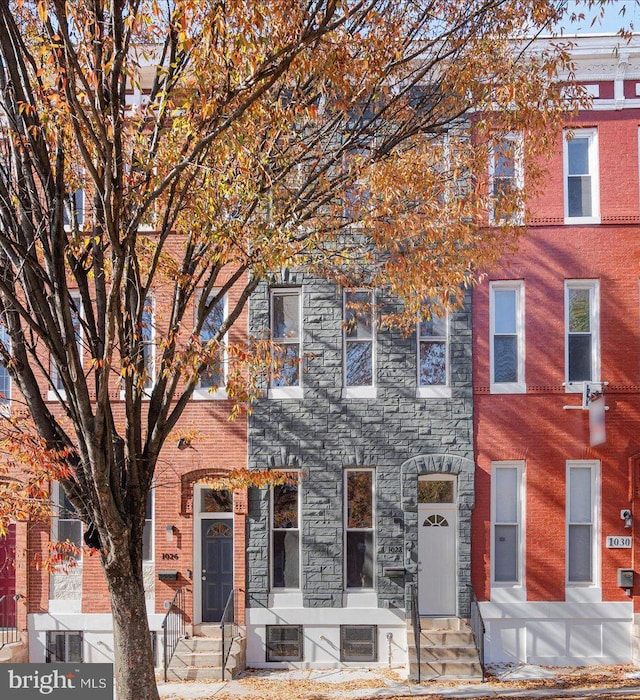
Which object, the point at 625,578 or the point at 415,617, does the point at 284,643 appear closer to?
the point at 415,617

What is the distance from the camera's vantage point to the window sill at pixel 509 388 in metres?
15.5

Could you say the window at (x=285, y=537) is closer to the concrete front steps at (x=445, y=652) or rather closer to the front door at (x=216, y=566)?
the front door at (x=216, y=566)

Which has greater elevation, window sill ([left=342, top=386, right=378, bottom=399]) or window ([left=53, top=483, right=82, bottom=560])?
window sill ([left=342, top=386, right=378, bottom=399])

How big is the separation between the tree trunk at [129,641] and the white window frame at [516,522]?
8.15m

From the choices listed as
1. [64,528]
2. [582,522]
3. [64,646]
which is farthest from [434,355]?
[64,646]

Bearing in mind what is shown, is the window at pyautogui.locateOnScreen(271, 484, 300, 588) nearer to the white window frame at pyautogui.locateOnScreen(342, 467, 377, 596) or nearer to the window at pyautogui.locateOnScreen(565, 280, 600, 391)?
the white window frame at pyautogui.locateOnScreen(342, 467, 377, 596)

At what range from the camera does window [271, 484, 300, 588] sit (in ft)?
51.3

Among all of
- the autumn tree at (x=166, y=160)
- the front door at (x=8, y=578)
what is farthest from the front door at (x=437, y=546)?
the front door at (x=8, y=578)

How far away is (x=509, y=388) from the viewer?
1559 cm

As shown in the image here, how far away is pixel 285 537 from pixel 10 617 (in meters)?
5.37

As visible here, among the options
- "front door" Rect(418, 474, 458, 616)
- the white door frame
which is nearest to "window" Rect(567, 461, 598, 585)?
"front door" Rect(418, 474, 458, 616)

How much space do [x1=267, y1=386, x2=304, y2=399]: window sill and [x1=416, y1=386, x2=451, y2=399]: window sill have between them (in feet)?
7.22

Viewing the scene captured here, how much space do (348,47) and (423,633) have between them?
10130mm

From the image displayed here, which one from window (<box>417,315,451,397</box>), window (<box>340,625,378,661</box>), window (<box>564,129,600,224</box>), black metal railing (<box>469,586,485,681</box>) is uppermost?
window (<box>564,129,600,224</box>)
